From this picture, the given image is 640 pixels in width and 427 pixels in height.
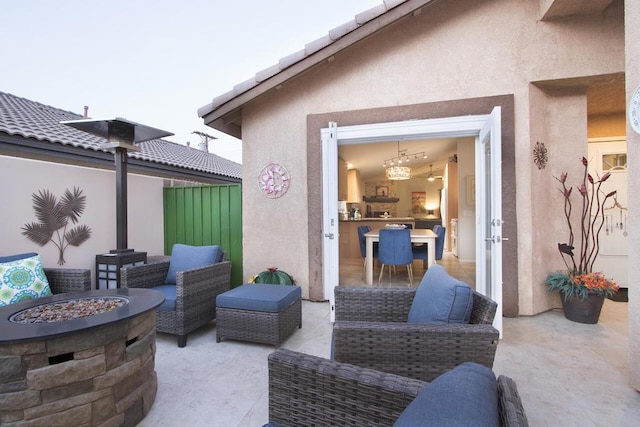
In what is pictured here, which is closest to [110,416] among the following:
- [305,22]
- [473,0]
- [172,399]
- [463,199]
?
[172,399]

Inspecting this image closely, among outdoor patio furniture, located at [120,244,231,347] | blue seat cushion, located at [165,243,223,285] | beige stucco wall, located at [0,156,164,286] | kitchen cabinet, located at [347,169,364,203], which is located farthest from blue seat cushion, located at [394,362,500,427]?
kitchen cabinet, located at [347,169,364,203]

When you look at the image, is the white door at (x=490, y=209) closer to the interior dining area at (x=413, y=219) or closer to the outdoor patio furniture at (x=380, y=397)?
the interior dining area at (x=413, y=219)

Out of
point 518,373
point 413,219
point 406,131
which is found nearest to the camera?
point 518,373

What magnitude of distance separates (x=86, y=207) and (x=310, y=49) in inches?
135

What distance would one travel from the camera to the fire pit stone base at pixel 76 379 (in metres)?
1.36

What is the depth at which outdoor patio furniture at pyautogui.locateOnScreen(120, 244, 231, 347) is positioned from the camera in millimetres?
2602

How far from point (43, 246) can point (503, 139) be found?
17.3 ft

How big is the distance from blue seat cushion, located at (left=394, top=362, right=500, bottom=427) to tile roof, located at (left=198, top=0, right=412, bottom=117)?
3.49 metres

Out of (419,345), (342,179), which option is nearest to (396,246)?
(419,345)

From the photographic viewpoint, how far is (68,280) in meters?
2.60

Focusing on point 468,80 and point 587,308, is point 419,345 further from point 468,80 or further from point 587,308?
point 468,80

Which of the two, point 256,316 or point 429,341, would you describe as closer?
point 429,341

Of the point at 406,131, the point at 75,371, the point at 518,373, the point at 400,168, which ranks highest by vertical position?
the point at 400,168

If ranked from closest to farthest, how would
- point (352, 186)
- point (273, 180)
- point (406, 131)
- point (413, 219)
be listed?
point (406, 131), point (273, 180), point (413, 219), point (352, 186)
